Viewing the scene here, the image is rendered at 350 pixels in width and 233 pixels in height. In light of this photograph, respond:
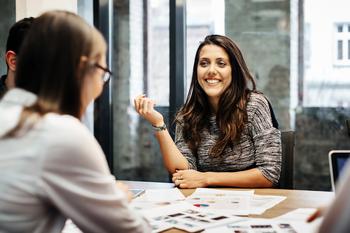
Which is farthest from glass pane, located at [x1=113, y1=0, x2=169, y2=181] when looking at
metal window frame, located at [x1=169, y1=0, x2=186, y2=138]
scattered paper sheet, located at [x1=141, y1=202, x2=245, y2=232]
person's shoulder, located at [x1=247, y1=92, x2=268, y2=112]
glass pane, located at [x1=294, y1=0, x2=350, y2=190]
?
scattered paper sheet, located at [x1=141, y1=202, x2=245, y2=232]

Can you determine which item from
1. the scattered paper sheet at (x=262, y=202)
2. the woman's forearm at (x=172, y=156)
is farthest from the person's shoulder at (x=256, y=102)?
the scattered paper sheet at (x=262, y=202)

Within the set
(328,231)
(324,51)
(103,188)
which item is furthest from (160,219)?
(324,51)

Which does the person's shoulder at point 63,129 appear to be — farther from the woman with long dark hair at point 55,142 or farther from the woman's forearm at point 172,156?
the woman's forearm at point 172,156

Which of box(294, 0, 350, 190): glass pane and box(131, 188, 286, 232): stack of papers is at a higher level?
box(294, 0, 350, 190): glass pane

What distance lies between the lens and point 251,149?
2.17 metres

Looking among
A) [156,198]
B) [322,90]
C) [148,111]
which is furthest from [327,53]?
[156,198]

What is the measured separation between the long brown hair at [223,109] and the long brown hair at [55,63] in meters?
1.29

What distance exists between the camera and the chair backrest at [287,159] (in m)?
2.17

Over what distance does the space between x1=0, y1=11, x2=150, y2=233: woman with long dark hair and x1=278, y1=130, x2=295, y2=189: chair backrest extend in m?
1.31

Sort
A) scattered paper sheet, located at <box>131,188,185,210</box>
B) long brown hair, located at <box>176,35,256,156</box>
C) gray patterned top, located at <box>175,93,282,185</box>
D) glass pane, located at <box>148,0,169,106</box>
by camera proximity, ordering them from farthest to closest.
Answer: glass pane, located at <box>148,0,169,106</box>
long brown hair, located at <box>176,35,256,156</box>
gray patterned top, located at <box>175,93,282,185</box>
scattered paper sheet, located at <box>131,188,185,210</box>

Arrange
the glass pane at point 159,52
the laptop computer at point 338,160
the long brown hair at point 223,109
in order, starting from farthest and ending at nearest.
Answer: the glass pane at point 159,52, the long brown hair at point 223,109, the laptop computer at point 338,160

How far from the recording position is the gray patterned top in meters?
2.07

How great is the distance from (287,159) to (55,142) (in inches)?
60.1

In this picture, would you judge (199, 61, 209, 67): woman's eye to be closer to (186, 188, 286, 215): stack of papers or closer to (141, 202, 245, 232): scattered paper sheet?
(186, 188, 286, 215): stack of papers
